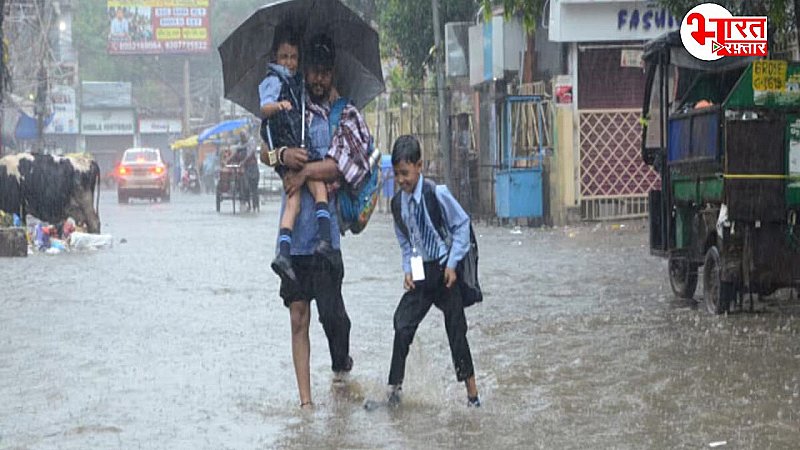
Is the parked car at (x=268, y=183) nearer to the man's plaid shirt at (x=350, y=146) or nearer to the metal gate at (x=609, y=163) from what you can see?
the metal gate at (x=609, y=163)

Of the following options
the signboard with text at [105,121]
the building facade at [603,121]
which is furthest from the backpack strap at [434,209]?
the signboard with text at [105,121]

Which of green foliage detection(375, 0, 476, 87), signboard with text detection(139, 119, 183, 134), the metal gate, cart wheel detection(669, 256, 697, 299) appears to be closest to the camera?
cart wheel detection(669, 256, 697, 299)

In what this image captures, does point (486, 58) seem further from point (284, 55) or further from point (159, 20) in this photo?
point (159, 20)

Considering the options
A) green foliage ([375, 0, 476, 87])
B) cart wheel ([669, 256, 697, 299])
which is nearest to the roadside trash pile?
cart wheel ([669, 256, 697, 299])

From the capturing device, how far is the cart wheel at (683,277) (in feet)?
42.6

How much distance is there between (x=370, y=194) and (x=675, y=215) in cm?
541

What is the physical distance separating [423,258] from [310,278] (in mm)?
616

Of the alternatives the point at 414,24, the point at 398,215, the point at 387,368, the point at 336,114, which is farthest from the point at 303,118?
the point at 414,24

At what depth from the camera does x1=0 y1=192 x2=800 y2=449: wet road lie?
7.34 m

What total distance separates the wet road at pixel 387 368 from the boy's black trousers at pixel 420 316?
242 millimetres

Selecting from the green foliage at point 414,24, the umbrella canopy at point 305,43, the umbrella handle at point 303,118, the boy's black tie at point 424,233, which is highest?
the green foliage at point 414,24

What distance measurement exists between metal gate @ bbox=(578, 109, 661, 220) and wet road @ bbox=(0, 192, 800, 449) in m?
10.0

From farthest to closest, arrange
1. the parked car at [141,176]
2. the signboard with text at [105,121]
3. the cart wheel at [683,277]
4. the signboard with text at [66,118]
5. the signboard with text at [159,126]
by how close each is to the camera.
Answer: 1. the signboard with text at [159,126]
2. the signboard with text at [105,121]
3. the signboard with text at [66,118]
4. the parked car at [141,176]
5. the cart wheel at [683,277]

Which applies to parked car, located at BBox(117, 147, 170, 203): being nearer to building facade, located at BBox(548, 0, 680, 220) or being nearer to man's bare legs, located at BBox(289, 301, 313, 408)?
building facade, located at BBox(548, 0, 680, 220)
